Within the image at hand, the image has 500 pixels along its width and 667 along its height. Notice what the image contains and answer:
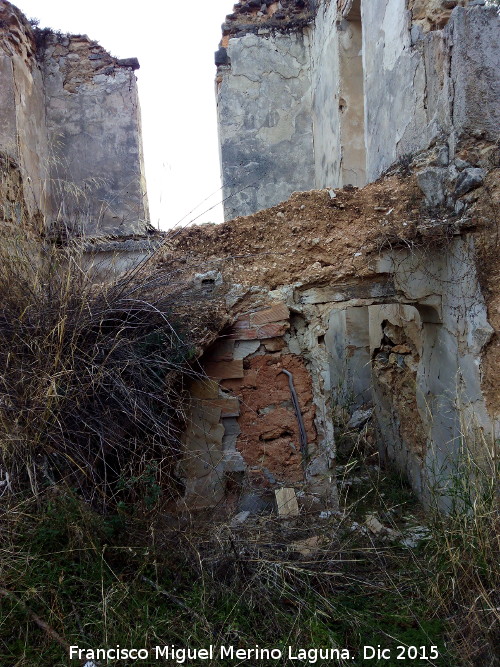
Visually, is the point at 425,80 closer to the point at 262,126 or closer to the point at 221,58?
the point at 262,126

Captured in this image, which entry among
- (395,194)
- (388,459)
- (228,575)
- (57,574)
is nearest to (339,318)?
(388,459)

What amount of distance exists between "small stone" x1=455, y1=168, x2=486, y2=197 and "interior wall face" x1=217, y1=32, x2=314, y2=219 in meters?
5.07

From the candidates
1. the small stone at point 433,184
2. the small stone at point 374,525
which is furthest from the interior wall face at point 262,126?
the small stone at point 374,525

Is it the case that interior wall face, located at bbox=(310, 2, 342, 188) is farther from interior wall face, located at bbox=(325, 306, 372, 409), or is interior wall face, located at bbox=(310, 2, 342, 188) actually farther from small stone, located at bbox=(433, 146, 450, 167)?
small stone, located at bbox=(433, 146, 450, 167)

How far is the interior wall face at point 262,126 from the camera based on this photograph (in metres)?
8.55

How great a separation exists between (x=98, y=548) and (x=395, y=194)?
3102 mm

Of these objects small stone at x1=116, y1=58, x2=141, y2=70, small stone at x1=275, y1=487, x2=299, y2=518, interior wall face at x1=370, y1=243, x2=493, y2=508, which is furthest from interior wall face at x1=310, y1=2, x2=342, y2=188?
small stone at x1=275, y1=487, x2=299, y2=518

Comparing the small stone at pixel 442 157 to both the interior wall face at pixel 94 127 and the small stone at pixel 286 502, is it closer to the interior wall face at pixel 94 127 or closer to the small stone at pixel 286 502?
the small stone at pixel 286 502

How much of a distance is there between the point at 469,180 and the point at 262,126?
18.2 ft

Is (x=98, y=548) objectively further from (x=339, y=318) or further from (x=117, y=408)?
(x=339, y=318)

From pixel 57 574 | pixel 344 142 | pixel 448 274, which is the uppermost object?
pixel 344 142

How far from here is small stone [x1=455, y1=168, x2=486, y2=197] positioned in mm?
3582

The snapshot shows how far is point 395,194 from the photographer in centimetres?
415

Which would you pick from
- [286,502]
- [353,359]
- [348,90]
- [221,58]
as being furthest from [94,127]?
[286,502]
